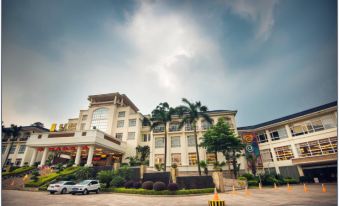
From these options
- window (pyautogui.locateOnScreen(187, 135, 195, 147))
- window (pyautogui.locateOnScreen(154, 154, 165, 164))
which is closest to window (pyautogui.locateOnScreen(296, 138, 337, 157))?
window (pyautogui.locateOnScreen(187, 135, 195, 147))

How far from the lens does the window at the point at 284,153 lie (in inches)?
1248

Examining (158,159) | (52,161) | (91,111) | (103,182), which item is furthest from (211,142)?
(52,161)

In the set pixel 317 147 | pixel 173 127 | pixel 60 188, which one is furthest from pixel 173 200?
pixel 317 147

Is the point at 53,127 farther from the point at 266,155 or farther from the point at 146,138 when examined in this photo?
the point at 266,155

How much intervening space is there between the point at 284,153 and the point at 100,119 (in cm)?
4429

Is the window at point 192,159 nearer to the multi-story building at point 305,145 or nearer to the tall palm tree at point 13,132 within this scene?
the multi-story building at point 305,145

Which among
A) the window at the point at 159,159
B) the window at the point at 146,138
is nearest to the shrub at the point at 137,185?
the window at the point at 159,159

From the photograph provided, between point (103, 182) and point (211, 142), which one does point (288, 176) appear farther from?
point (103, 182)

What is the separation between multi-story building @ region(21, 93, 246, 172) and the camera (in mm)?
35312

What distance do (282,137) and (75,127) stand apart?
51822 mm

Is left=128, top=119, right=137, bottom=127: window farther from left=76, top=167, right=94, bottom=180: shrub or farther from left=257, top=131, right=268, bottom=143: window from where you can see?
left=257, top=131, right=268, bottom=143: window

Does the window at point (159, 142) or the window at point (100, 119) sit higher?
the window at point (100, 119)

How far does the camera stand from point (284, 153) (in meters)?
32.5

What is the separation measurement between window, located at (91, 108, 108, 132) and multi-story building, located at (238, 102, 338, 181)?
3950 centimetres
